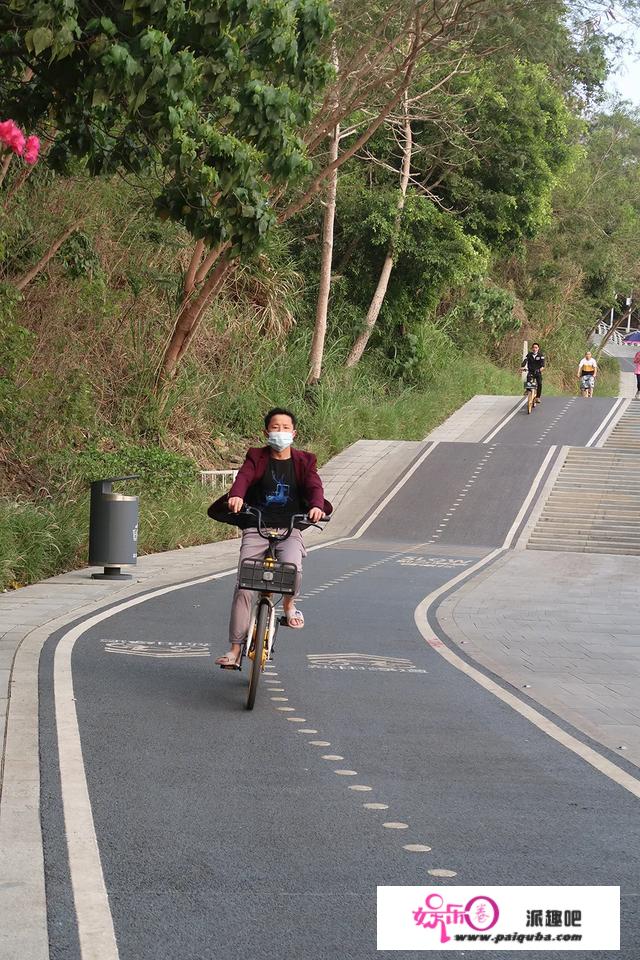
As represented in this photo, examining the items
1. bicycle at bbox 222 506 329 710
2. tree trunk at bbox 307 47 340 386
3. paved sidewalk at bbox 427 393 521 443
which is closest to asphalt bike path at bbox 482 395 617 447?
paved sidewalk at bbox 427 393 521 443

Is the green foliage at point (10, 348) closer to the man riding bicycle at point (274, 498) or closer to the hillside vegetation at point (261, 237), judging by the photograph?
the hillside vegetation at point (261, 237)

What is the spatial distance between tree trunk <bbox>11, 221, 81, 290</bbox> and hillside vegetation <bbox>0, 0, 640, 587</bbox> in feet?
0.27

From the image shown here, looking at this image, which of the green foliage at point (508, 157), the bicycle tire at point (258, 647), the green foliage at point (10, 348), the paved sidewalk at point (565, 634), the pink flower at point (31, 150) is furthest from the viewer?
the green foliage at point (508, 157)

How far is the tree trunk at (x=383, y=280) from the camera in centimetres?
3762

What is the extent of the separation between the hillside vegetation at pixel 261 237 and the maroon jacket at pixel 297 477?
8.70ft

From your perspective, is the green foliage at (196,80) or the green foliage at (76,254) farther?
the green foliage at (76,254)

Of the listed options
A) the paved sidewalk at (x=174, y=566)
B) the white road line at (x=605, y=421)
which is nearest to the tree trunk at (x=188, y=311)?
the paved sidewalk at (x=174, y=566)

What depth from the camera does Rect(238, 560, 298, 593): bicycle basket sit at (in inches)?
317

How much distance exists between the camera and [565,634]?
12672mm

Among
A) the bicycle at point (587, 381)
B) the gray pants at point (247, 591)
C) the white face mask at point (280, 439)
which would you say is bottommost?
the gray pants at point (247, 591)

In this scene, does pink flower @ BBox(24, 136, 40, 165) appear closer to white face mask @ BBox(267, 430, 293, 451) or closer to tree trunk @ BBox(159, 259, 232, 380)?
white face mask @ BBox(267, 430, 293, 451)

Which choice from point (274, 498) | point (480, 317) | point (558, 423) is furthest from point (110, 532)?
point (480, 317)

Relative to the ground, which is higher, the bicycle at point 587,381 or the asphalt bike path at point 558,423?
the bicycle at point 587,381

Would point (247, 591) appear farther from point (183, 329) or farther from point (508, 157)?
point (508, 157)
